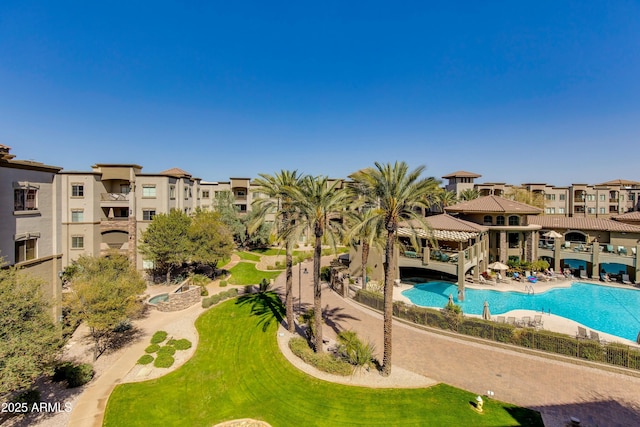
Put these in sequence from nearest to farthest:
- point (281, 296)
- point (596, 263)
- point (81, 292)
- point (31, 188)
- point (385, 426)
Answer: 1. point (385, 426)
2. point (81, 292)
3. point (31, 188)
4. point (281, 296)
5. point (596, 263)

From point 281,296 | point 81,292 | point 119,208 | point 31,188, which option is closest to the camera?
point 81,292

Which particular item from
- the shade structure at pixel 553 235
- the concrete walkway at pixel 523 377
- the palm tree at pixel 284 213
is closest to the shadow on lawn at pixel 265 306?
the palm tree at pixel 284 213

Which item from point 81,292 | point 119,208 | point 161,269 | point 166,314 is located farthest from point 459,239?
point 119,208

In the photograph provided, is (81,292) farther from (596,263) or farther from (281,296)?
(596,263)

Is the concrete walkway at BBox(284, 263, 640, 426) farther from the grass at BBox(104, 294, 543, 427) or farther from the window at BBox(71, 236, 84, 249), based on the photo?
the window at BBox(71, 236, 84, 249)

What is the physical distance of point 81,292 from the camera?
16938mm

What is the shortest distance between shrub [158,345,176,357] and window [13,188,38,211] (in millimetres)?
12408

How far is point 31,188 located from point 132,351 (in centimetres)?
1237

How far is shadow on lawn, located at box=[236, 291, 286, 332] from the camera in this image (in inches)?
929

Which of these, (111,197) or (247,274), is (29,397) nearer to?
(247,274)

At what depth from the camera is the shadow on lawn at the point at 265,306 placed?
23606 mm

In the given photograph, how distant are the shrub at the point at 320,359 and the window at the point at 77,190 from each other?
1228 inches

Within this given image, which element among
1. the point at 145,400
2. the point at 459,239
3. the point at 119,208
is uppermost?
the point at 119,208

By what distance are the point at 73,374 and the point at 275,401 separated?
1068 centimetres
